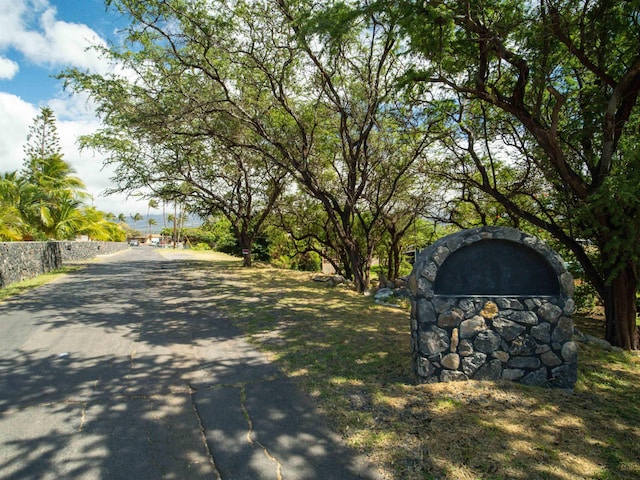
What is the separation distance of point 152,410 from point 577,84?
9.48 m

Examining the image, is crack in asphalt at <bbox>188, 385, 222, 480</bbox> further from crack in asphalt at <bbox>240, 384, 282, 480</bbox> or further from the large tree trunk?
the large tree trunk

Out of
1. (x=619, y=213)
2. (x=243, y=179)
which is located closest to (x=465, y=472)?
(x=619, y=213)

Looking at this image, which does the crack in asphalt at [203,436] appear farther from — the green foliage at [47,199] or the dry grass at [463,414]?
the green foliage at [47,199]

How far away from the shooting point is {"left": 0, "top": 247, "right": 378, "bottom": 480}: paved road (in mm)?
2727

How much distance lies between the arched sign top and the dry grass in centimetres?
104

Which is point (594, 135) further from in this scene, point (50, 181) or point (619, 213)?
point (50, 181)

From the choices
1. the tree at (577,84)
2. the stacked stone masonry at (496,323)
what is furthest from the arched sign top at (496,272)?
the tree at (577,84)

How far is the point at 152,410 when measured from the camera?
3.53 meters

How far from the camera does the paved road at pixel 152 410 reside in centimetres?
273

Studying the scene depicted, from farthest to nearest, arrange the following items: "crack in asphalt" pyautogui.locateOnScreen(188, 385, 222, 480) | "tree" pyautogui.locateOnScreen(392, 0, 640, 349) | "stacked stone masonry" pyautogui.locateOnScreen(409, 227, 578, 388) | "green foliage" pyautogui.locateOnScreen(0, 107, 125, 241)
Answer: "green foliage" pyautogui.locateOnScreen(0, 107, 125, 241) < "tree" pyautogui.locateOnScreen(392, 0, 640, 349) < "stacked stone masonry" pyautogui.locateOnScreen(409, 227, 578, 388) < "crack in asphalt" pyautogui.locateOnScreen(188, 385, 222, 480)

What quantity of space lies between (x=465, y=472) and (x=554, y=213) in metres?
7.94

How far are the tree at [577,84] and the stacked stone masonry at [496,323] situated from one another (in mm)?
2143

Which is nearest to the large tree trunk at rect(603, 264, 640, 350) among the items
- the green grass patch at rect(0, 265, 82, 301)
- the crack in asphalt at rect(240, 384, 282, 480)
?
the crack in asphalt at rect(240, 384, 282, 480)

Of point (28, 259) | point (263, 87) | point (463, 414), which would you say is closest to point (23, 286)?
point (28, 259)
